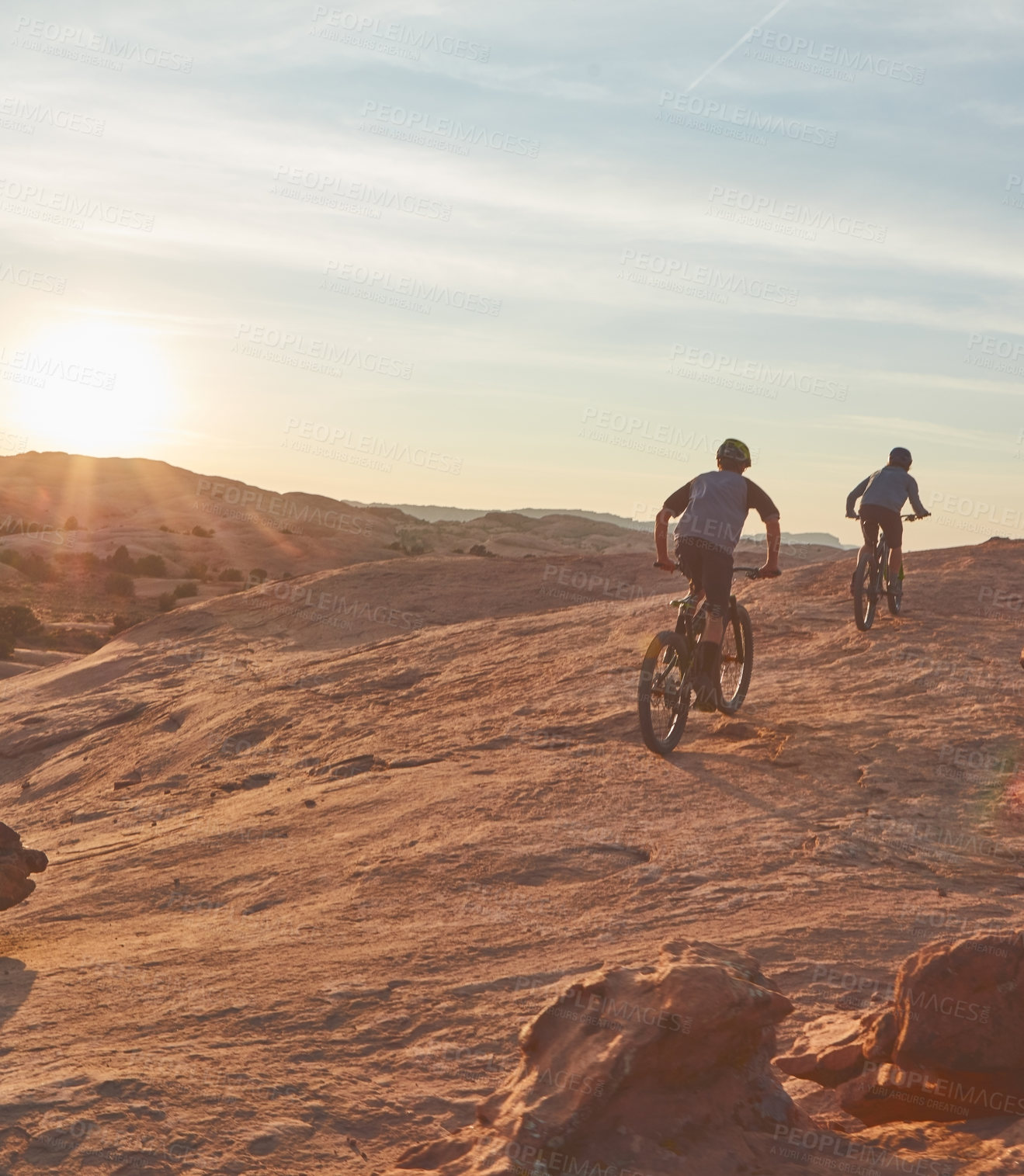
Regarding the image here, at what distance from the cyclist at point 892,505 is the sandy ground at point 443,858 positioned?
2.51 ft

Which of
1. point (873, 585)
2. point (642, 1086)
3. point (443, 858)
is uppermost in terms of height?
point (873, 585)

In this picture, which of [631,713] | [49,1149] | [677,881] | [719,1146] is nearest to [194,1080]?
[49,1149]

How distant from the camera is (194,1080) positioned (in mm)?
4055

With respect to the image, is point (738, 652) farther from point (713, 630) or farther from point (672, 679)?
Answer: point (672, 679)

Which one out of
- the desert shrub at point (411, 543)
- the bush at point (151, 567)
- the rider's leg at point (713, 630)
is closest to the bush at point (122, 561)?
the bush at point (151, 567)

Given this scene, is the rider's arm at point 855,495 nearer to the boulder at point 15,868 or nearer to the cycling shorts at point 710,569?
the cycling shorts at point 710,569

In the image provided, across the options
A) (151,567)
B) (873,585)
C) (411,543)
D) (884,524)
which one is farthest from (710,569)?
(411,543)

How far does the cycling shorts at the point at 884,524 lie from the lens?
1220cm

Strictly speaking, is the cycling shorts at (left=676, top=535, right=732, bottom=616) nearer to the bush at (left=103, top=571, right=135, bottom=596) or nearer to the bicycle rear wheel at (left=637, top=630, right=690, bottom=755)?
the bicycle rear wheel at (left=637, top=630, right=690, bottom=755)

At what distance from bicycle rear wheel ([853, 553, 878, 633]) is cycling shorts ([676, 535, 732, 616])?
326 cm

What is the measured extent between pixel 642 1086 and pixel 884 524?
32.2ft

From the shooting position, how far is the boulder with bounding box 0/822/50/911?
6992mm

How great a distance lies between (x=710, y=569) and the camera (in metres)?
8.48

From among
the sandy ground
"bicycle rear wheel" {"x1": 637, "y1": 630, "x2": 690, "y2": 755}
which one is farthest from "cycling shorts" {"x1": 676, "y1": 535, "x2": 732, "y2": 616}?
the sandy ground
